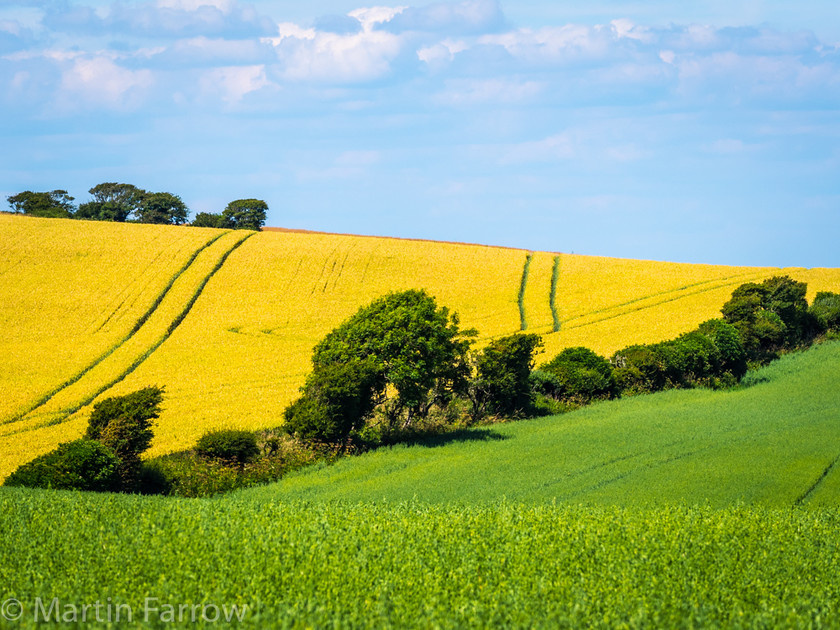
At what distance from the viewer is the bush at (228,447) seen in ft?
96.0

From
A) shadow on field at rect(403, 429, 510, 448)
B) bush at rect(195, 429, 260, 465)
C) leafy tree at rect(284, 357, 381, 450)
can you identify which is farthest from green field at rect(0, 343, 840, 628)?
shadow on field at rect(403, 429, 510, 448)

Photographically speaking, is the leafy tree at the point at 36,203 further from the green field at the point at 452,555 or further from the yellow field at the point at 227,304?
the green field at the point at 452,555

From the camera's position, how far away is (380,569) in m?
13.8

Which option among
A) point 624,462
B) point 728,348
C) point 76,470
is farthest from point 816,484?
point 728,348

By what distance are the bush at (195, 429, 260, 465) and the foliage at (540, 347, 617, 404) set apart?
61.2ft

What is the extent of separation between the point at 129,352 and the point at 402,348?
2624 centimetres

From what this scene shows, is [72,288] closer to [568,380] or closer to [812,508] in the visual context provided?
[568,380]

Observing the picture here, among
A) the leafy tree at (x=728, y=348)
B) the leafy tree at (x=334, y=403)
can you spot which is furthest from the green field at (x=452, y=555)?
the leafy tree at (x=728, y=348)

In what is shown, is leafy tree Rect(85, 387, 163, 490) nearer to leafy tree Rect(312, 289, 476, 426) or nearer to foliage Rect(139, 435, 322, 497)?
foliage Rect(139, 435, 322, 497)

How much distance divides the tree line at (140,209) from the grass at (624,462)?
86690mm

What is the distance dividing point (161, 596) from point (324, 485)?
14.9m

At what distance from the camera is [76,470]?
25.9m

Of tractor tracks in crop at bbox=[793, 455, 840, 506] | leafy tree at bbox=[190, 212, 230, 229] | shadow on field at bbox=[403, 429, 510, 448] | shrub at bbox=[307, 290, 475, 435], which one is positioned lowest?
tractor tracks in crop at bbox=[793, 455, 840, 506]

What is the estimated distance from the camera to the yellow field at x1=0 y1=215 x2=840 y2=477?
1697 inches
